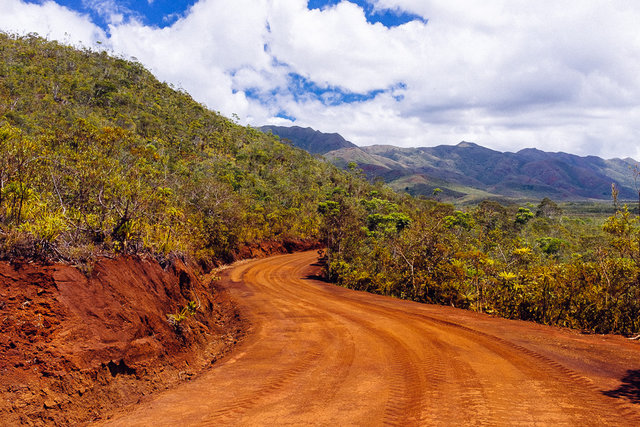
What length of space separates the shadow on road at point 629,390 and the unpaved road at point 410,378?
0.08 ft

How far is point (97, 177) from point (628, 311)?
13.8 metres

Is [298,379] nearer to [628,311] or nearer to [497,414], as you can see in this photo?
[497,414]

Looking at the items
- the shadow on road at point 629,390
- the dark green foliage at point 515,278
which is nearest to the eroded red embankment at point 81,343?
the shadow on road at point 629,390

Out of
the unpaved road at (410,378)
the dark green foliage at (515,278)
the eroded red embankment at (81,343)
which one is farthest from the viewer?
the dark green foliage at (515,278)

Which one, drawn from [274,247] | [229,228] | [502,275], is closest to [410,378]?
[502,275]

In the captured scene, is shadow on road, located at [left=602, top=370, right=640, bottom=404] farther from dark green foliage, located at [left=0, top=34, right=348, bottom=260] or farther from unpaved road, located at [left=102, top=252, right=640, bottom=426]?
dark green foliage, located at [left=0, top=34, right=348, bottom=260]

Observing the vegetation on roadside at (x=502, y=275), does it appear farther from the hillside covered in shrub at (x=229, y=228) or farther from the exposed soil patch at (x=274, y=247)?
the exposed soil patch at (x=274, y=247)

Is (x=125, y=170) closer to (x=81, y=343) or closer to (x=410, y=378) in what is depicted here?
(x=81, y=343)

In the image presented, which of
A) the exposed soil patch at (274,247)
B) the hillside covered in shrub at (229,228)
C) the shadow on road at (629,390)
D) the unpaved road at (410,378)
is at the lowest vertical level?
the unpaved road at (410,378)

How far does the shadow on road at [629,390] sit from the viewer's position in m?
4.92

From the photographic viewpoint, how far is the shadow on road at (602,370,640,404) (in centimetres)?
492

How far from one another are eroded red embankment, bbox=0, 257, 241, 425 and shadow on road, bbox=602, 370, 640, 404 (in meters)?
7.20

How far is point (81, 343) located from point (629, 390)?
8499 millimetres

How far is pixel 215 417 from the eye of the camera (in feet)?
14.9
